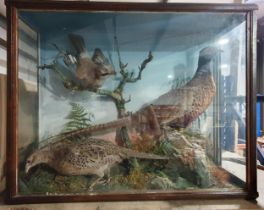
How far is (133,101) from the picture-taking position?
3.22 feet

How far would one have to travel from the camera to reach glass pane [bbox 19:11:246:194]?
0.94 metres

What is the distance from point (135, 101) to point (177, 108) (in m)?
0.17

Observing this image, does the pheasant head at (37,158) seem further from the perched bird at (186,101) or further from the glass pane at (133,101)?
the perched bird at (186,101)

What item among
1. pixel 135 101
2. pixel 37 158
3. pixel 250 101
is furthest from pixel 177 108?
pixel 37 158

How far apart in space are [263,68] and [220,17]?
2.38 m

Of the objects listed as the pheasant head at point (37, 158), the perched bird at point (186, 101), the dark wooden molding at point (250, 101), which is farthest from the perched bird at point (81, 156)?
the dark wooden molding at point (250, 101)

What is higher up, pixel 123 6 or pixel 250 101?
pixel 123 6

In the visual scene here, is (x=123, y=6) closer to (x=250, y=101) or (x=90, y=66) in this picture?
(x=90, y=66)

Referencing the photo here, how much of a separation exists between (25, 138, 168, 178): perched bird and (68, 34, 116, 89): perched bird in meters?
0.23

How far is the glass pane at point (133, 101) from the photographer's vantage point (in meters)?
0.94

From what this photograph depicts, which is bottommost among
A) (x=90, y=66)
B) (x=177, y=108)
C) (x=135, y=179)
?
(x=135, y=179)

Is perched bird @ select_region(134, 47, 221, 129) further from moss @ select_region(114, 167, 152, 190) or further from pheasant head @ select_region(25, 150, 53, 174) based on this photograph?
pheasant head @ select_region(25, 150, 53, 174)

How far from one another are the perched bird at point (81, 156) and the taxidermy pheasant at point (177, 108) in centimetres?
4

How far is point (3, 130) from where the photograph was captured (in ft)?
3.37
